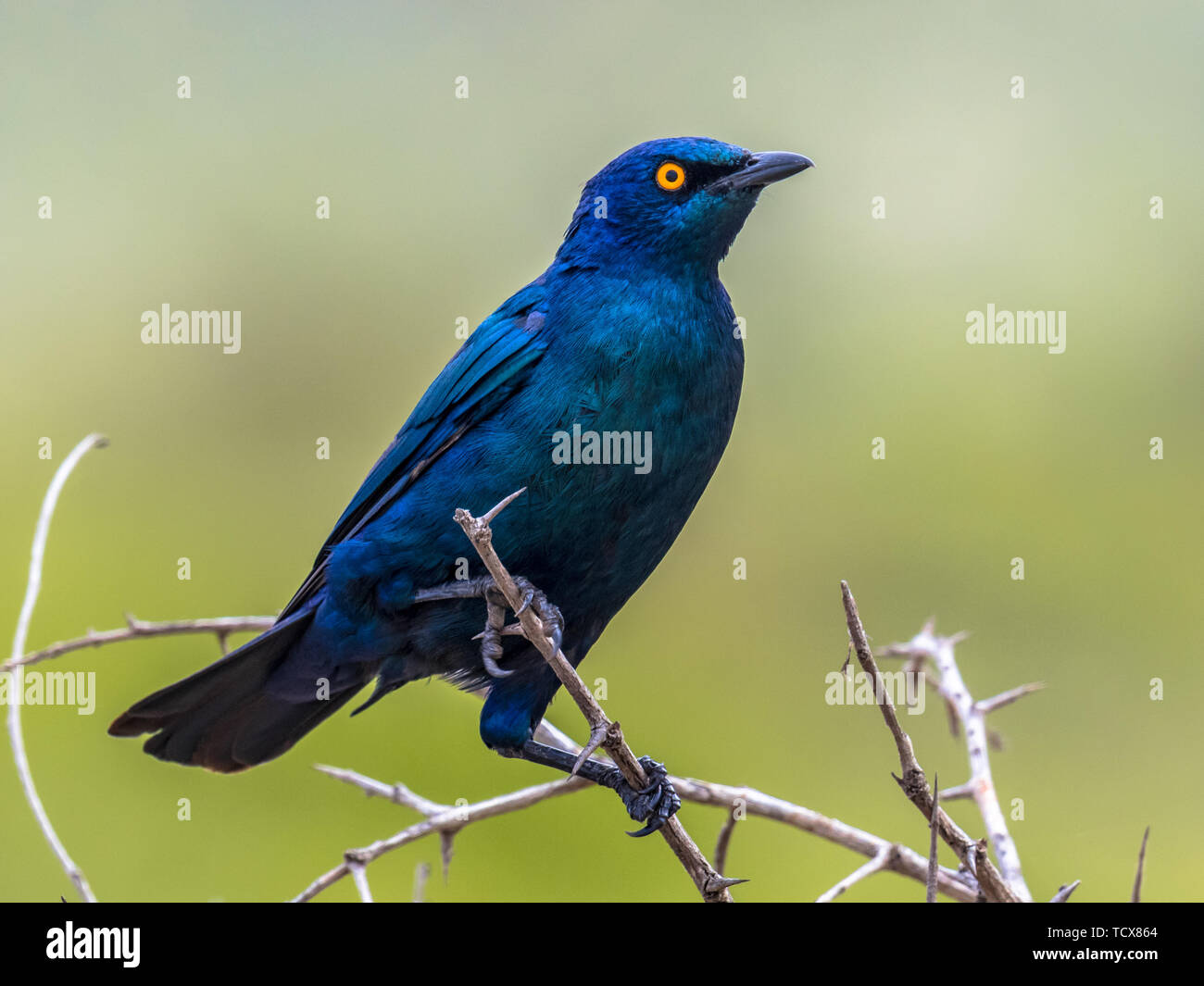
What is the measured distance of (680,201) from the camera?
4324 millimetres

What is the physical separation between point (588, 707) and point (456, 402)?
4.83ft

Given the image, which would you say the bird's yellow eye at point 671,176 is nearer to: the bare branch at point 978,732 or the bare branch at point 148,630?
the bare branch at point 978,732

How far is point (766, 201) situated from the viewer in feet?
15.3

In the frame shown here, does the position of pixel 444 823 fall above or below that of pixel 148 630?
below

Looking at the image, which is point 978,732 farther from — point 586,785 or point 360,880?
point 360,880

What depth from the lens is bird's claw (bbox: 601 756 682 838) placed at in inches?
159

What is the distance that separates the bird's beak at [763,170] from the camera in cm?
423

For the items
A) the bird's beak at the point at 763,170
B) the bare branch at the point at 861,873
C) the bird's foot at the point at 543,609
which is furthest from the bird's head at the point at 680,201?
the bare branch at the point at 861,873

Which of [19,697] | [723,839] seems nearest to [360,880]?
[723,839]

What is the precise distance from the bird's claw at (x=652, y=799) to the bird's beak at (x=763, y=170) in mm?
1937

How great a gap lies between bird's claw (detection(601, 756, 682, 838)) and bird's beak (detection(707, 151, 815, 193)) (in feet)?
6.35

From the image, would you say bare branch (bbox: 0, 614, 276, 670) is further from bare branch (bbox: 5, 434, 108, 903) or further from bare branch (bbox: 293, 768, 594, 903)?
bare branch (bbox: 293, 768, 594, 903)

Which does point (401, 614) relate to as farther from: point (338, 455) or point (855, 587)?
point (855, 587)

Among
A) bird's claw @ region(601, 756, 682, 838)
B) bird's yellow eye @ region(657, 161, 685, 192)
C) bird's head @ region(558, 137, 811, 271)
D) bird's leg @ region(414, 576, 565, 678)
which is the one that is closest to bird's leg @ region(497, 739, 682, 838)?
bird's claw @ region(601, 756, 682, 838)
